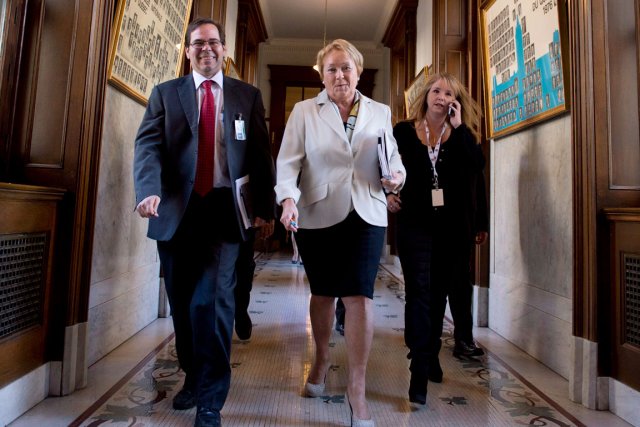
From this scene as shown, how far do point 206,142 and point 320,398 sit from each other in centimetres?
128

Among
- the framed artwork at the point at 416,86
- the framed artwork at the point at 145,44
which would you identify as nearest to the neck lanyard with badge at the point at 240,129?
→ the framed artwork at the point at 145,44

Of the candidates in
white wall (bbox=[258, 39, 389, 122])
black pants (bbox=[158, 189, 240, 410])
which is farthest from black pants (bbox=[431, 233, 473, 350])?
white wall (bbox=[258, 39, 389, 122])

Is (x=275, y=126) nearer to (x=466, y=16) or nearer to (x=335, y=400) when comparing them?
(x=466, y=16)

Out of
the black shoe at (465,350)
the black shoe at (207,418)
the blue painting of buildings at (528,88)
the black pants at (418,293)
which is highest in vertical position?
the blue painting of buildings at (528,88)

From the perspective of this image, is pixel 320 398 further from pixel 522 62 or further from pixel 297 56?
pixel 297 56

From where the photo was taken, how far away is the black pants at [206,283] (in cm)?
→ 173

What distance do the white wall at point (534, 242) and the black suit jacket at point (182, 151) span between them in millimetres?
1773

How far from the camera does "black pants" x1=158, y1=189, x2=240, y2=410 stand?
1.73m

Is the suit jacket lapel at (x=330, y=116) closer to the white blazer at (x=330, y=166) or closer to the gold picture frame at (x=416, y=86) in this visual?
the white blazer at (x=330, y=166)

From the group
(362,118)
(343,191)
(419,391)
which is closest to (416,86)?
(362,118)

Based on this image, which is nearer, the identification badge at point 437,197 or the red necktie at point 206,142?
the red necktie at point 206,142

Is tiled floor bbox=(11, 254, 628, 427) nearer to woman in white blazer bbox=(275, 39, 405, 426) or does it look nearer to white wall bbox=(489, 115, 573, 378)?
white wall bbox=(489, 115, 573, 378)

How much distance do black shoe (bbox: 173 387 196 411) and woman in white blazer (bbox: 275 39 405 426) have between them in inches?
27.6

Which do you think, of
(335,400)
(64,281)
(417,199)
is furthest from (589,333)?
(64,281)
